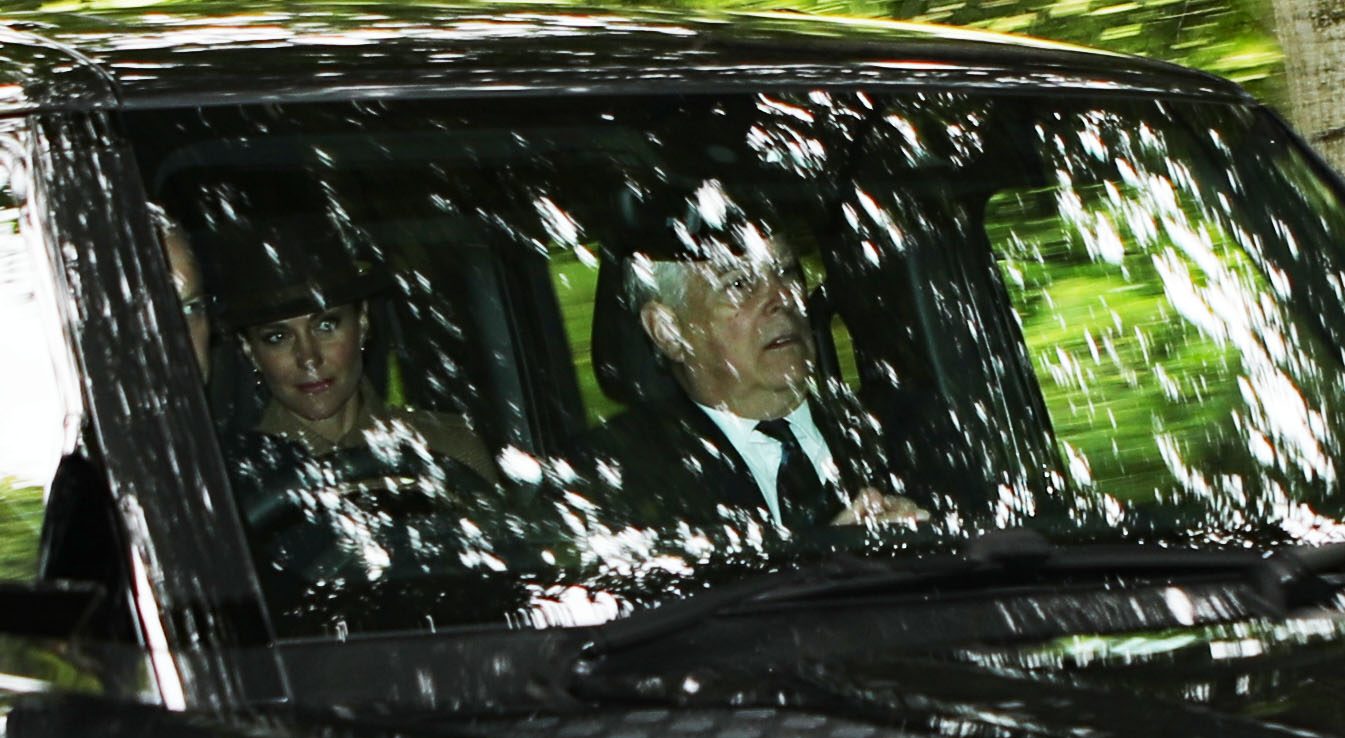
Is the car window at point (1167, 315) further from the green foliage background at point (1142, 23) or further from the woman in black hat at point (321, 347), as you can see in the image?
the green foliage background at point (1142, 23)

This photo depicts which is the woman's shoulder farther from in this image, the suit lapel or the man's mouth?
the suit lapel

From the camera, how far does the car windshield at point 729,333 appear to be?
7.73ft

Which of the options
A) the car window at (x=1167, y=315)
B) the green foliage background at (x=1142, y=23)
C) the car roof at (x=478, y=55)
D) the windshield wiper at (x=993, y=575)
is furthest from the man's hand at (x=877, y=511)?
the green foliage background at (x=1142, y=23)

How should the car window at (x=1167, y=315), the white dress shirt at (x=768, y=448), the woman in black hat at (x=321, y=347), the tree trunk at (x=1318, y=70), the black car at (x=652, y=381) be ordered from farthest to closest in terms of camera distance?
the tree trunk at (x=1318, y=70)
the car window at (x=1167, y=315)
the white dress shirt at (x=768, y=448)
the woman in black hat at (x=321, y=347)
the black car at (x=652, y=381)

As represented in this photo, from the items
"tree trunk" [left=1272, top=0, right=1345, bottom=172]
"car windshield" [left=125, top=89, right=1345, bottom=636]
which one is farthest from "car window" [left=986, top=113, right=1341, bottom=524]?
"tree trunk" [left=1272, top=0, right=1345, bottom=172]

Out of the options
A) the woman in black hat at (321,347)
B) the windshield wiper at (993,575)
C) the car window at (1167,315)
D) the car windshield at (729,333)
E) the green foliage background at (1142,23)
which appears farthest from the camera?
the green foliage background at (1142,23)

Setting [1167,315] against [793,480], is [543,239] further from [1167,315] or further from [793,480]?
[1167,315]

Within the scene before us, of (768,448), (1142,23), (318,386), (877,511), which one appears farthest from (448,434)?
(1142,23)

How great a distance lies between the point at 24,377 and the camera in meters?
2.31

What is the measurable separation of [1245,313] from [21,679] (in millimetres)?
1720

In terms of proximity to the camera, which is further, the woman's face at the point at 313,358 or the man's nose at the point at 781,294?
the man's nose at the point at 781,294

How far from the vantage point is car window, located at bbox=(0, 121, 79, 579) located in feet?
7.35

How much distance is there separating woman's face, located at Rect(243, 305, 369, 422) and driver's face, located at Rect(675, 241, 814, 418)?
427 mm

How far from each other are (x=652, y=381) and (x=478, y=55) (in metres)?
0.45
